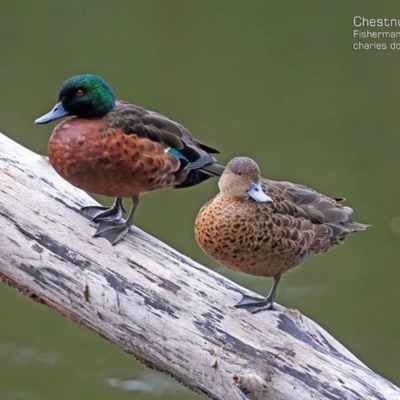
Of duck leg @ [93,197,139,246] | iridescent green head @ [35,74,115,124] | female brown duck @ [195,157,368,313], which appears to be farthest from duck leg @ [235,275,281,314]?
iridescent green head @ [35,74,115,124]

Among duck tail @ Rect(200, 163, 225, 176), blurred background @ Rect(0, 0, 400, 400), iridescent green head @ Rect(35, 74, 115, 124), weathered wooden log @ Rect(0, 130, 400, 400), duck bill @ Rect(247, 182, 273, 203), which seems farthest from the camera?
blurred background @ Rect(0, 0, 400, 400)

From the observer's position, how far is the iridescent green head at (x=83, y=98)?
2.82 m

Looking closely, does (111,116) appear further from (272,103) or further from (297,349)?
(272,103)

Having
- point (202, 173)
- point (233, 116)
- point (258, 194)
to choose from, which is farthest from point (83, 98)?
point (233, 116)

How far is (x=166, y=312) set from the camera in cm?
255

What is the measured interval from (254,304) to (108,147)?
0.67 metres

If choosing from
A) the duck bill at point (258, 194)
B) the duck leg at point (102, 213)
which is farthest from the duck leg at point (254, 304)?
the duck leg at point (102, 213)

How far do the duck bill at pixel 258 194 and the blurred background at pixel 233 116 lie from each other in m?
1.94

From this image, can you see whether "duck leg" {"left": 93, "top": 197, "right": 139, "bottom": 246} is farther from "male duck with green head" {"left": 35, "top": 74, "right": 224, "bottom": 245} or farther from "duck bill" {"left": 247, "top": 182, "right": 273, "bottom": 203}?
"duck bill" {"left": 247, "top": 182, "right": 273, "bottom": 203}

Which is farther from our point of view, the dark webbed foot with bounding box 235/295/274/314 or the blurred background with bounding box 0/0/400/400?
the blurred background with bounding box 0/0/400/400

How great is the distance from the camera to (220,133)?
6.32 m

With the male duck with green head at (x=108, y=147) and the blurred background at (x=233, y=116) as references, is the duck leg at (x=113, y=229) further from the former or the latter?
the blurred background at (x=233, y=116)

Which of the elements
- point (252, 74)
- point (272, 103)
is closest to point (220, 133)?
point (272, 103)

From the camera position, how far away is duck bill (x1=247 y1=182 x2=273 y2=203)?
272cm
